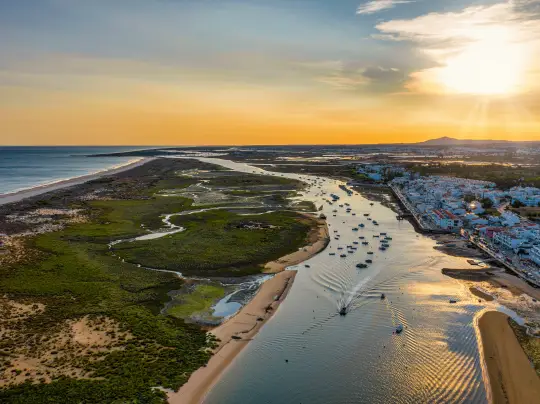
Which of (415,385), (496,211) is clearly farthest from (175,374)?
(496,211)

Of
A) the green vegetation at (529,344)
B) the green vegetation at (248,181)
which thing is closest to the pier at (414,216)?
the green vegetation at (529,344)

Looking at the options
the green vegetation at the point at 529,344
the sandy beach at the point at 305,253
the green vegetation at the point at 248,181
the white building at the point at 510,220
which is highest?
the green vegetation at the point at 248,181

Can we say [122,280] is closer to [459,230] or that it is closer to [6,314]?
[6,314]

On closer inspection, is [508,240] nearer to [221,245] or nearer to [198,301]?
[221,245]

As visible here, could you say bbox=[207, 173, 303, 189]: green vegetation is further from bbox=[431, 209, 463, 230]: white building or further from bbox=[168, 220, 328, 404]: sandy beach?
bbox=[168, 220, 328, 404]: sandy beach

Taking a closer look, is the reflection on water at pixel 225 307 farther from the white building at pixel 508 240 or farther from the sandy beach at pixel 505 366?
the white building at pixel 508 240
